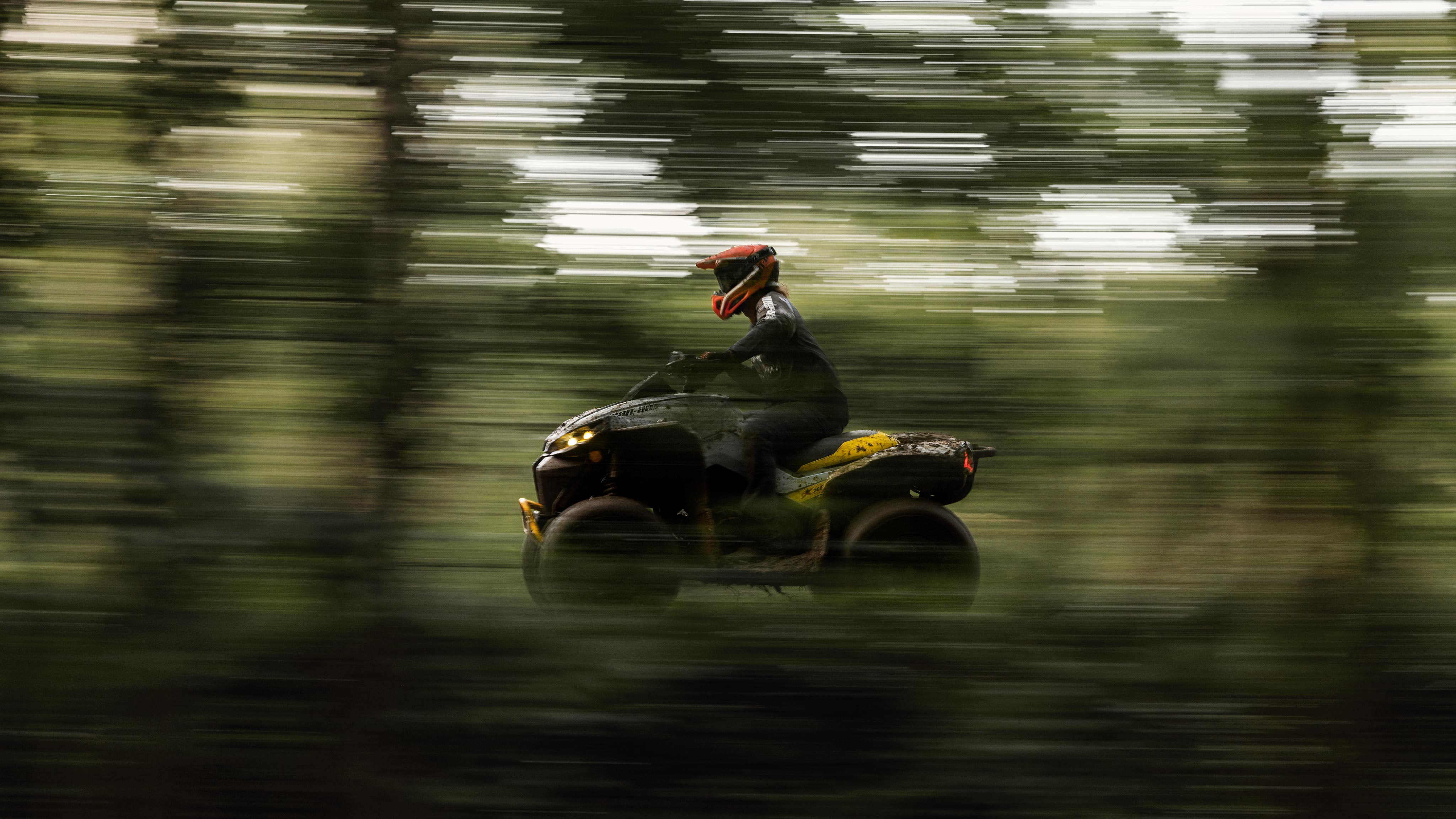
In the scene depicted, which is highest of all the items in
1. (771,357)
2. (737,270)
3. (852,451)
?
(737,270)

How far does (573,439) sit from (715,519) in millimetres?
495

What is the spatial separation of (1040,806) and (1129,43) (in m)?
1.86

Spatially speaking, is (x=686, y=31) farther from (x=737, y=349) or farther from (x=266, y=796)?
(x=266, y=796)

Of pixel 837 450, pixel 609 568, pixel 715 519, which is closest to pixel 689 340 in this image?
pixel 715 519

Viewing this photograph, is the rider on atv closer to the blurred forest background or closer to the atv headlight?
the blurred forest background

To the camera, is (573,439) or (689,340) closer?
(689,340)

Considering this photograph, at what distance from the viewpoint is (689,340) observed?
75.7 inches

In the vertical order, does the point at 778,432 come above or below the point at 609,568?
above

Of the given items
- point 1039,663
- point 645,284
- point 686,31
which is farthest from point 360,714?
point 686,31

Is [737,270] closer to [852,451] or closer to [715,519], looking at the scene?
[715,519]

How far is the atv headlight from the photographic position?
2059mm

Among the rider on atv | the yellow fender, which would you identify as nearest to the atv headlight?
the rider on atv

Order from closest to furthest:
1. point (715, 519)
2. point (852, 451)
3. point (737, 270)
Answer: point (737, 270) → point (715, 519) → point (852, 451)

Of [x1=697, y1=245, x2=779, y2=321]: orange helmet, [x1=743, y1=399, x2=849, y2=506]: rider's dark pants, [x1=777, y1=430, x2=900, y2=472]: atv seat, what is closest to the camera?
[x1=697, y1=245, x2=779, y2=321]: orange helmet
